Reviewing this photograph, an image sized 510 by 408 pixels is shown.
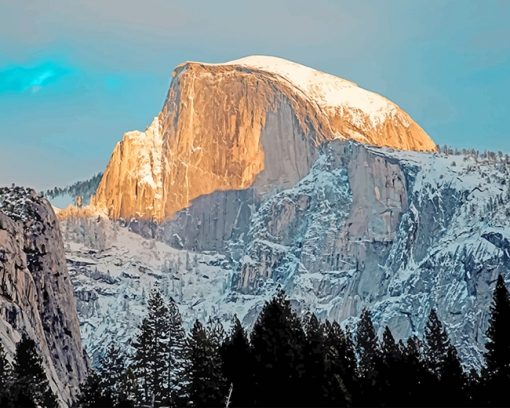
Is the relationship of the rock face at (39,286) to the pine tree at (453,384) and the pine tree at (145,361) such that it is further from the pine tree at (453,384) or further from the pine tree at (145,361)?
the pine tree at (453,384)

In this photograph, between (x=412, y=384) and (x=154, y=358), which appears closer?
(x=412, y=384)

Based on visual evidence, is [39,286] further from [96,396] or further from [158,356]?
[96,396]

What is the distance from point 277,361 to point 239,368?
6.16 meters

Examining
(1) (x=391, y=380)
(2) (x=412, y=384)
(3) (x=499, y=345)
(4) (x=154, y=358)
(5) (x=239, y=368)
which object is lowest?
(2) (x=412, y=384)

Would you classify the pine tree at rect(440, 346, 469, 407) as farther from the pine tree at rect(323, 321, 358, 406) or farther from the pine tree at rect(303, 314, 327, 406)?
the pine tree at rect(303, 314, 327, 406)

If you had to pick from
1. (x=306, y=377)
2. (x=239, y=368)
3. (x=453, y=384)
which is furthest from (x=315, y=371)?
(x=453, y=384)

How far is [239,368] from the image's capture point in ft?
242

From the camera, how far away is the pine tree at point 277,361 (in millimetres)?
66938

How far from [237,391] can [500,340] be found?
18.5m

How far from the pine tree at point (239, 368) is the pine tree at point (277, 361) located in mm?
1275

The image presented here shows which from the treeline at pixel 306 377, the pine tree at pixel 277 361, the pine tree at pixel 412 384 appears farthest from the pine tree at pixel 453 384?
the pine tree at pixel 277 361

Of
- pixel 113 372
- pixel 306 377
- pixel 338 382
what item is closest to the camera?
pixel 338 382

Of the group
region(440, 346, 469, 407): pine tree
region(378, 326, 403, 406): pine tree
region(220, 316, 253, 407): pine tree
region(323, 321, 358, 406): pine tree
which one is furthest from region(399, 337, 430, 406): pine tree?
region(220, 316, 253, 407): pine tree

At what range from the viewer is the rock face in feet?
436
